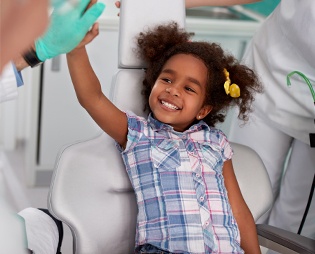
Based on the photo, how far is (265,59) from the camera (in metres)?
2.10

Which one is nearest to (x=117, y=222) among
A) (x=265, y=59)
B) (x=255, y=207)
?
(x=255, y=207)

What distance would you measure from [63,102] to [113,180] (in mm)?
1463

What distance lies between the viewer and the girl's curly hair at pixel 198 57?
5.83ft

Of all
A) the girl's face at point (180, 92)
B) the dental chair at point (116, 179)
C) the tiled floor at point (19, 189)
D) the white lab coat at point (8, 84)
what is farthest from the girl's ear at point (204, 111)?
the tiled floor at point (19, 189)

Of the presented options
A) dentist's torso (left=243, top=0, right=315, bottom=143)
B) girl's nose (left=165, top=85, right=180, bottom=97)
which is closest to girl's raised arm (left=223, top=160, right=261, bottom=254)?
girl's nose (left=165, top=85, right=180, bottom=97)

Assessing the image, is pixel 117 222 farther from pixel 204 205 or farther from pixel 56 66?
pixel 56 66

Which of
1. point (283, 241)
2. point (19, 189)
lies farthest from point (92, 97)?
point (19, 189)

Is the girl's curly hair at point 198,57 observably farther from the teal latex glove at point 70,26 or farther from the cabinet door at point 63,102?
the cabinet door at point 63,102

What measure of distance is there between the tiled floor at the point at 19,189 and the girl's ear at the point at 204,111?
3.55 feet

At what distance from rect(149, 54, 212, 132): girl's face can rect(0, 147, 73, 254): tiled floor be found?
113 centimetres

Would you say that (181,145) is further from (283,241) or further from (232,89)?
(283,241)

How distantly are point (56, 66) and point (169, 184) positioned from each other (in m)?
1.49

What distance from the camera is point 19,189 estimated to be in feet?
→ 10.3

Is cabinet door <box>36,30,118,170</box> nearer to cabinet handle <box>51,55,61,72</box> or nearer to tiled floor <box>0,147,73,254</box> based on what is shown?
cabinet handle <box>51,55,61,72</box>
